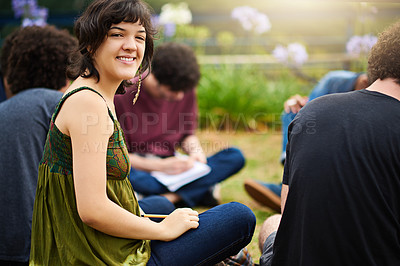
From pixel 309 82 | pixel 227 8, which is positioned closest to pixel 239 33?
pixel 227 8

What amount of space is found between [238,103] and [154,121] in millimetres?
2465

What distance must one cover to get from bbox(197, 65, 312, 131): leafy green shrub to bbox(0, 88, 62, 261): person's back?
Result: 12.2ft

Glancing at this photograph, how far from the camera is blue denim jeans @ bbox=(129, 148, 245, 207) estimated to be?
3016 mm

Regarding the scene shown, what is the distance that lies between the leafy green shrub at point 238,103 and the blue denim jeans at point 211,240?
3.81m

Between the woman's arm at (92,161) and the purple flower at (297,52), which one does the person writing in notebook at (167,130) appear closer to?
the woman's arm at (92,161)

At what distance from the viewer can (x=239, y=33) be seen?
8422 millimetres

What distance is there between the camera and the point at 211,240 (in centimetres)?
163

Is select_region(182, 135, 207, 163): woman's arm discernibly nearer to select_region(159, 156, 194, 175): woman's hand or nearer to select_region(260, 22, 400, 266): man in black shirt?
select_region(159, 156, 194, 175): woman's hand

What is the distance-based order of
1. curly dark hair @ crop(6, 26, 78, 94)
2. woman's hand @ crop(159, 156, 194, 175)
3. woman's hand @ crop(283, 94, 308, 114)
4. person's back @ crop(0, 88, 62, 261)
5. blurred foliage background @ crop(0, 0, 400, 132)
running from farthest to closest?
blurred foliage background @ crop(0, 0, 400, 132) → woman's hand @ crop(159, 156, 194, 175) → woman's hand @ crop(283, 94, 308, 114) → curly dark hair @ crop(6, 26, 78, 94) → person's back @ crop(0, 88, 62, 261)

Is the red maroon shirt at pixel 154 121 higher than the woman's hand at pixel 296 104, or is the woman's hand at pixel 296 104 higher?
the woman's hand at pixel 296 104

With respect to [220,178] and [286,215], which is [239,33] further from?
[286,215]

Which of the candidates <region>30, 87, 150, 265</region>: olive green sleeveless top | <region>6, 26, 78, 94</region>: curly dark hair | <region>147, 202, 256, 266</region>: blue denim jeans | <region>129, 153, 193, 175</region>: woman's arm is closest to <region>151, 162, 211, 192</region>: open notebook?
<region>129, 153, 193, 175</region>: woman's arm

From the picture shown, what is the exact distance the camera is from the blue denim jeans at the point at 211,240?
1.59m

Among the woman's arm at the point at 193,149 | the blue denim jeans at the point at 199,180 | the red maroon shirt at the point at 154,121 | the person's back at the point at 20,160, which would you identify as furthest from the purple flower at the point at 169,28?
the person's back at the point at 20,160
